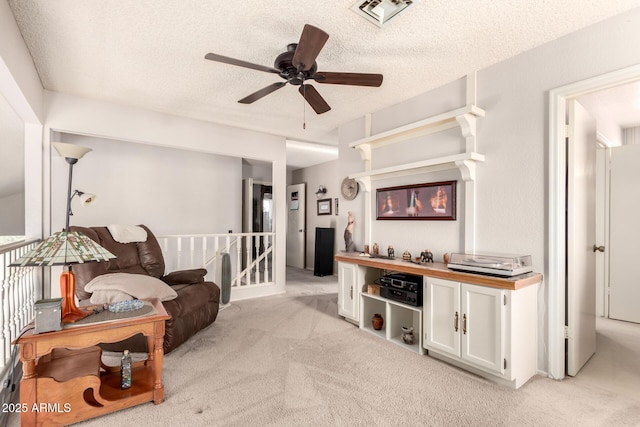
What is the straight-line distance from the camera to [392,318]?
9.94 feet

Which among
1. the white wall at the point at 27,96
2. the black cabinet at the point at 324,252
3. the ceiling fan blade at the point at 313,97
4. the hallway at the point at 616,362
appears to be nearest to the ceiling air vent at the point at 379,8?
the ceiling fan blade at the point at 313,97

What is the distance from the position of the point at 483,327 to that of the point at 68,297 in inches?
103

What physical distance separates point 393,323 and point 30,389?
2595 mm

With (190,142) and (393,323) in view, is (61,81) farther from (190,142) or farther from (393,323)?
(393,323)

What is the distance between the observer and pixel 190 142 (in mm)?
4078

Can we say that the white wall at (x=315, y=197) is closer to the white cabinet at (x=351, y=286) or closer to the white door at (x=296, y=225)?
the white door at (x=296, y=225)

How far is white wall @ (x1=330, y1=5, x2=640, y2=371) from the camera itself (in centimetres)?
209

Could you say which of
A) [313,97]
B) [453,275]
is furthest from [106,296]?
[453,275]

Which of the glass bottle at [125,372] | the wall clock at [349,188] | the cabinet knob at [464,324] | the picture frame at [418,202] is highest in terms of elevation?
the wall clock at [349,188]

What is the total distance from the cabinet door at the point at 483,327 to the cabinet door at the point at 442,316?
0.05 metres

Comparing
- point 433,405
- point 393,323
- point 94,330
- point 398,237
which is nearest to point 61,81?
point 94,330

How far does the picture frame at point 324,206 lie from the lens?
6.66 metres

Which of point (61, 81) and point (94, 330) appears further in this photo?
point (61, 81)

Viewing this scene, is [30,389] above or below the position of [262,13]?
below
